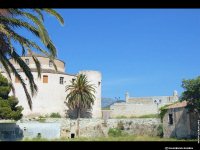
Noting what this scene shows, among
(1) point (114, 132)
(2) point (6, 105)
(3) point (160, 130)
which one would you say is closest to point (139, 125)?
(1) point (114, 132)

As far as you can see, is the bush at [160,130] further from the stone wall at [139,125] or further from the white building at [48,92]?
the white building at [48,92]

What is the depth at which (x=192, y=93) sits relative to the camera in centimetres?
2620

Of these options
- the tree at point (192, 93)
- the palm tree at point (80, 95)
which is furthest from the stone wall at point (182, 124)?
the palm tree at point (80, 95)

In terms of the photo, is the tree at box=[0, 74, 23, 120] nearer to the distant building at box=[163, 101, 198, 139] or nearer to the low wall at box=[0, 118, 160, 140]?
the low wall at box=[0, 118, 160, 140]

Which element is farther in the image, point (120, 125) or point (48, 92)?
point (48, 92)

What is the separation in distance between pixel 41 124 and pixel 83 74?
9963 mm

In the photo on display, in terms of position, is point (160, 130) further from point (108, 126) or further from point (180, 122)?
point (108, 126)

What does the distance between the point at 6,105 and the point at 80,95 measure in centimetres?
876

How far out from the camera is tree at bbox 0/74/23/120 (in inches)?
1233

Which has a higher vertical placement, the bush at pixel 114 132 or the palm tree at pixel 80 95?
the palm tree at pixel 80 95

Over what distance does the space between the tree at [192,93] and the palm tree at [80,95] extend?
13.9m

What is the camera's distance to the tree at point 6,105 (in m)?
31.3

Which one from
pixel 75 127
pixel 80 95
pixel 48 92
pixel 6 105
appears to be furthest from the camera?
pixel 48 92
